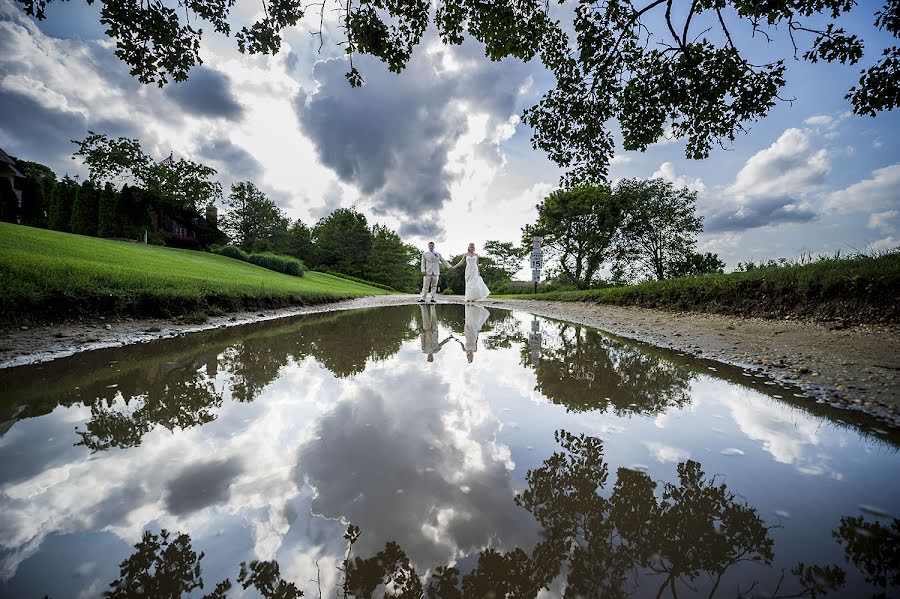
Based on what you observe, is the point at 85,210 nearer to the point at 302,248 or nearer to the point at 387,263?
the point at 302,248

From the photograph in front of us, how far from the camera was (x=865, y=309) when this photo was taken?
5262mm

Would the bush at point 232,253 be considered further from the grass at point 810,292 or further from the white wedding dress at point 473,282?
the grass at point 810,292

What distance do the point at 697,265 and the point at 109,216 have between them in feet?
147

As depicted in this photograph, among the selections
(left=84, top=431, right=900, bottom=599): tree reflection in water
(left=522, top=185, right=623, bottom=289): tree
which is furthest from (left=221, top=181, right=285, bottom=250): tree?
(left=84, top=431, right=900, bottom=599): tree reflection in water

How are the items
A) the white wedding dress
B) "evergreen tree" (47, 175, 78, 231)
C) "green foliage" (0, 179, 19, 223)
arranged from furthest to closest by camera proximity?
"evergreen tree" (47, 175, 78, 231) → "green foliage" (0, 179, 19, 223) → the white wedding dress

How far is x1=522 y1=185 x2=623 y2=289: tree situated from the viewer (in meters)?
25.0

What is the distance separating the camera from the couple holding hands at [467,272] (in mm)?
16562

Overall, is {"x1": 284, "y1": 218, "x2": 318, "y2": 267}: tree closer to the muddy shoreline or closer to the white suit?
the white suit

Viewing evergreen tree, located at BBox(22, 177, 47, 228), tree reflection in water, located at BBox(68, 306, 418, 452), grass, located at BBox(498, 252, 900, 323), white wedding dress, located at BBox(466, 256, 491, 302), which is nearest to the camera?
tree reflection in water, located at BBox(68, 306, 418, 452)

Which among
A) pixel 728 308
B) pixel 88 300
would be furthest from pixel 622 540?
pixel 728 308

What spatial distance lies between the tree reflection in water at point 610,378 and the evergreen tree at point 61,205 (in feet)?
129

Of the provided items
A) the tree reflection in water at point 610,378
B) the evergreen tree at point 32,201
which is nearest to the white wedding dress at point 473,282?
the tree reflection in water at point 610,378

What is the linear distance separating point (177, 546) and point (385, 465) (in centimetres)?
89

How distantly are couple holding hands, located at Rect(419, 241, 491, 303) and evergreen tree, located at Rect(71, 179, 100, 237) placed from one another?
2925 centimetres
